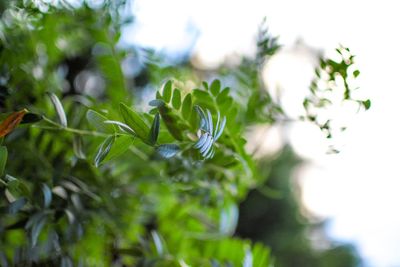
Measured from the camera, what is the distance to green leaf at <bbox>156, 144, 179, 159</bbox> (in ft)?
0.80

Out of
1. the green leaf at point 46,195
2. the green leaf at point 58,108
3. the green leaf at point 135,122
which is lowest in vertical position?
the green leaf at point 46,195

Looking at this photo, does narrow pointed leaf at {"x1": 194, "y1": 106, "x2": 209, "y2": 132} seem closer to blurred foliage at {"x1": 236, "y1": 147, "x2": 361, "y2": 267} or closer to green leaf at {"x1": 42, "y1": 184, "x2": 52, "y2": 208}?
green leaf at {"x1": 42, "y1": 184, "x2": 52, "y2": 208}

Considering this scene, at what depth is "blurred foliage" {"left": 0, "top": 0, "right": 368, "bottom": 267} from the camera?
0.96ft

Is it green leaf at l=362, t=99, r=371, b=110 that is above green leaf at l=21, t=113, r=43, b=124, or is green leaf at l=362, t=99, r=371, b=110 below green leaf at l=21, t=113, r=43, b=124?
above

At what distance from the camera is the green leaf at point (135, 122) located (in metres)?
0.25

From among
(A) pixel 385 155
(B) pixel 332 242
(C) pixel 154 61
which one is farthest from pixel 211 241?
(B) pixel 332 242

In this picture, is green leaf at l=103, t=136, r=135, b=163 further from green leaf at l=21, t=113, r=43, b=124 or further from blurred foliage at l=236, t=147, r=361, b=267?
blurred foliage at l=236, t=147, r=361, b=267

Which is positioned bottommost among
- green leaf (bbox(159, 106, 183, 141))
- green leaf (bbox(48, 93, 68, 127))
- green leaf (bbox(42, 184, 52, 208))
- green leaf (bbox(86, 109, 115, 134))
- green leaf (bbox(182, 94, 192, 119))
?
green leaf (bbox(42, 184, 52, 208))

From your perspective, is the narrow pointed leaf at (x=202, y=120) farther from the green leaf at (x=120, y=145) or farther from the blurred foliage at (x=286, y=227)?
the blurred foliage at (x=286, y=227)

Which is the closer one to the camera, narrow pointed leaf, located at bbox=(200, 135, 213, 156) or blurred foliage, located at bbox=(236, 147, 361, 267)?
narrow pointed leaf, located at bbox=(200, 135, 213, 156)

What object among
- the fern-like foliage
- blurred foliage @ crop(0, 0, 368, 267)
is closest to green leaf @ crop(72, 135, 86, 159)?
blurred foliage @ crop(0, 0, 368, 267)

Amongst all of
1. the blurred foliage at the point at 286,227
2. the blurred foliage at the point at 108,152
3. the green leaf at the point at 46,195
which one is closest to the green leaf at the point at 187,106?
the blurred foliage at the point at 108,152

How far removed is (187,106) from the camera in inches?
11.7

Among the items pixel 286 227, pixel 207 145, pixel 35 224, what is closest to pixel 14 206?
pixel 35 224
